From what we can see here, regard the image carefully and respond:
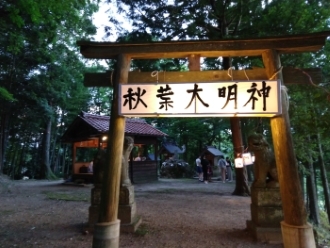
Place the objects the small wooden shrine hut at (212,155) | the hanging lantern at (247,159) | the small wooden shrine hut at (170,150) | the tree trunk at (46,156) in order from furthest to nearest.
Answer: the small wooden shrine hut at (170,150)
the small wooden shrine hut at (212,155)
the tree trunk at (46,156)
the hanging lantern at (247,159)

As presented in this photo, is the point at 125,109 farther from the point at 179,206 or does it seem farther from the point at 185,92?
the point at 179,206

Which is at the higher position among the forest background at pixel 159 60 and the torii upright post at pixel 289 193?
the forest background at pixel 159 60

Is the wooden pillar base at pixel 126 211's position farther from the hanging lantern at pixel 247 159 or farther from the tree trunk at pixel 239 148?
the tree trunk at pixel 239 148

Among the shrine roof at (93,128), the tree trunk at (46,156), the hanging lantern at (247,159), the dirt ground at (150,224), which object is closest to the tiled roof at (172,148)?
the shrine roof at (93,128)

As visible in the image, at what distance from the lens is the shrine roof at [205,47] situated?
Answer: 397 cm

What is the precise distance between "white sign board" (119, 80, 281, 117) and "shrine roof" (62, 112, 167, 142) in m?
10.8

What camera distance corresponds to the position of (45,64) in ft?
55.0

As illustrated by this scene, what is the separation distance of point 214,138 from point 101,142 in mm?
13229

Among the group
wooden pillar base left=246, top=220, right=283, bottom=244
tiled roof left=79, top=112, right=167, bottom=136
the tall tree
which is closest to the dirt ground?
wooden pillar base left=246, top=220, right=283, bottom=244

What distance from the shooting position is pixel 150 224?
247 inches

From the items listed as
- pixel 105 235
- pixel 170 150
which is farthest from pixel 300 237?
pixel 170 150

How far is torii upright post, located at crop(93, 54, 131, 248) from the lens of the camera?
355cm

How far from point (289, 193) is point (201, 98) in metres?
1.81

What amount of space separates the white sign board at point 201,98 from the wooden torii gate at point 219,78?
0.59 ft
